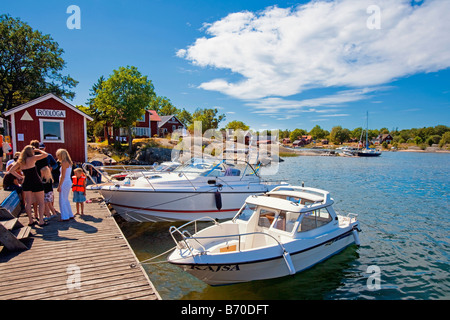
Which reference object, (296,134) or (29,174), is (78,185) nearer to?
(29,174)

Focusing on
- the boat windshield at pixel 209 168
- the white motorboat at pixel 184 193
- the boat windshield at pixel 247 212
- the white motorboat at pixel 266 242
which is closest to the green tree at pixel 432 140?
the white motorboat at pixel 184 193

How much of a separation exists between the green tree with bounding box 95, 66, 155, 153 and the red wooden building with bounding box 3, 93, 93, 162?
1840 cm

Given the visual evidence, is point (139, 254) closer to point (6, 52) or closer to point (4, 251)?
point (4, 251)

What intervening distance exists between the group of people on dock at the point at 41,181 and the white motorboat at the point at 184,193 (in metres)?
2.50

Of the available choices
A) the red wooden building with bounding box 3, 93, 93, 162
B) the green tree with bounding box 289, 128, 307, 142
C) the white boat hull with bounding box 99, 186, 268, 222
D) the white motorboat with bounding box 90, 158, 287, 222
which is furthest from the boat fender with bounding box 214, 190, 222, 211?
the green tree with bounding box 289, 128, 307, 142

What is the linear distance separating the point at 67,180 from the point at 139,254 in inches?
139

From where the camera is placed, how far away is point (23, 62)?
32.4m

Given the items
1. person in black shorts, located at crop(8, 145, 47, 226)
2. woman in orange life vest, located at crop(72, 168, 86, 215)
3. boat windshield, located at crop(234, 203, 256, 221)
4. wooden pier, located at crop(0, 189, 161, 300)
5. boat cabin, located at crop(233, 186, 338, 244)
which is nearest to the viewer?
wooden pier, located at crop(0, 189, 161, 300)

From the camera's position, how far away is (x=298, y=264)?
6984 mm

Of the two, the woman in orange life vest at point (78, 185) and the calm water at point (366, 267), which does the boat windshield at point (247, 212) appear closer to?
the calm water at point (366, 267)

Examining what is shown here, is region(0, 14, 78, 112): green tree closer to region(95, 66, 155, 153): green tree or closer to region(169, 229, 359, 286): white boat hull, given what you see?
region(95, 66, 155, 153): green tree

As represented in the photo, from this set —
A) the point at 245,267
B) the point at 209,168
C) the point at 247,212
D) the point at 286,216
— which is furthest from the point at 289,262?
the point at 209,168

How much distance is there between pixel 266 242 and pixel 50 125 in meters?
18.4

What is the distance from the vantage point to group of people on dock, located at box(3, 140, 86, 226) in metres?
6.65
